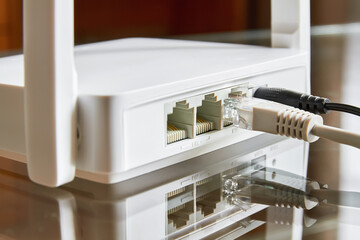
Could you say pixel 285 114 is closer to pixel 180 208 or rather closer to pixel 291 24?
pixel 180 208

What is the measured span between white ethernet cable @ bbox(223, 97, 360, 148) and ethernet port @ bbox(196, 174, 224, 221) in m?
0.08

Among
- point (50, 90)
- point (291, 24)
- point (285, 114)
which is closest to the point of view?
point (50, 90)

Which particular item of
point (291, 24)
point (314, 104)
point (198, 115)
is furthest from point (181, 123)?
point (291, 24)

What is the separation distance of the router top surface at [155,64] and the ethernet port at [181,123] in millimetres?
28

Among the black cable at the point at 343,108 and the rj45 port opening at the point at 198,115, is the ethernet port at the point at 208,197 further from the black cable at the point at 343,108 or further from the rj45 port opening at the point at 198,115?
the black cable at the point at 343,108

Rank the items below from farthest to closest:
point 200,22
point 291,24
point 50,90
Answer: point 200,22 < point 291,24 < point 50,90

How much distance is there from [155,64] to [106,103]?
17 cm

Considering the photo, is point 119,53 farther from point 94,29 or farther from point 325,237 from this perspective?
point 94,29

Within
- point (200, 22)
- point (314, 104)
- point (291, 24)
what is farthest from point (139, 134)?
point (200, 22)

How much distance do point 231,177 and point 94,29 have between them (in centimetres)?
122

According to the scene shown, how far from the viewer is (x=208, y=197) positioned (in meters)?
0.58

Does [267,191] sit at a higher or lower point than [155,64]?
lower

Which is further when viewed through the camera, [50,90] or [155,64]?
[155,64]

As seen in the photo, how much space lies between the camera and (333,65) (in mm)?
1272
